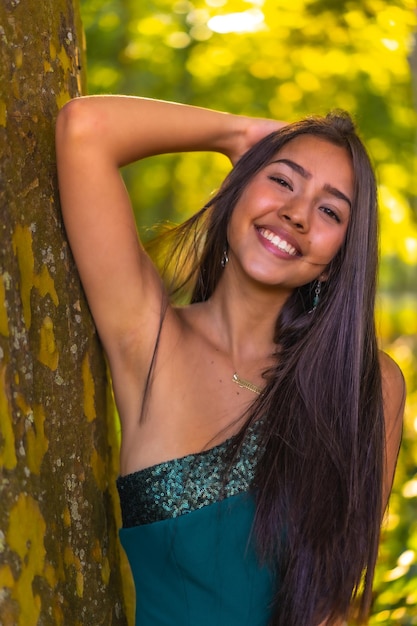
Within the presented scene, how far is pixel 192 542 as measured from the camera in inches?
93.7

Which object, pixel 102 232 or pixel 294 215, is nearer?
pixel 102 232

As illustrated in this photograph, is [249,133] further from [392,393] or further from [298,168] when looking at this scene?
[392,393]

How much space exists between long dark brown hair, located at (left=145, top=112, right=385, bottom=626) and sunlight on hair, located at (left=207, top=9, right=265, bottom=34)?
8.32 ft

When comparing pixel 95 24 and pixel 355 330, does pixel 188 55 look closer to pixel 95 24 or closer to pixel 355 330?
pixel 95 24

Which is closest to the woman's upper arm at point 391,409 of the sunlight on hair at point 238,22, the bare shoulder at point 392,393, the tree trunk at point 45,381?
the bare shoulder at point 392,393

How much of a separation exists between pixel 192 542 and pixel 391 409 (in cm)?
77

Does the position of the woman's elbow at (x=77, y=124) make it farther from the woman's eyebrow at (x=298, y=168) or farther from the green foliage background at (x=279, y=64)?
the green foliage background at (x=279, y=64)

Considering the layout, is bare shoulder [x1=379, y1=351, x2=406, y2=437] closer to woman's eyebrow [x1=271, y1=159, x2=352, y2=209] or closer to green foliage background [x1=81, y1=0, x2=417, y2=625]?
woman's eyebrow [x1=271, y1=159, x2=352, y2=209]

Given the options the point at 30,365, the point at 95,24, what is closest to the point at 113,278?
the point at 30,365

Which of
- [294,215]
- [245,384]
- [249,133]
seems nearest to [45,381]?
[245,384]

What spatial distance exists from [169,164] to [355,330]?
4.74 meters

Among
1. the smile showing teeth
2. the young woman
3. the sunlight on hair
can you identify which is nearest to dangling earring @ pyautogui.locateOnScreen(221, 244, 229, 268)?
the young woman

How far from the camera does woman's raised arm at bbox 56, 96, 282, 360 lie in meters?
2.21

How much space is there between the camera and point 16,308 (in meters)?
1.88
